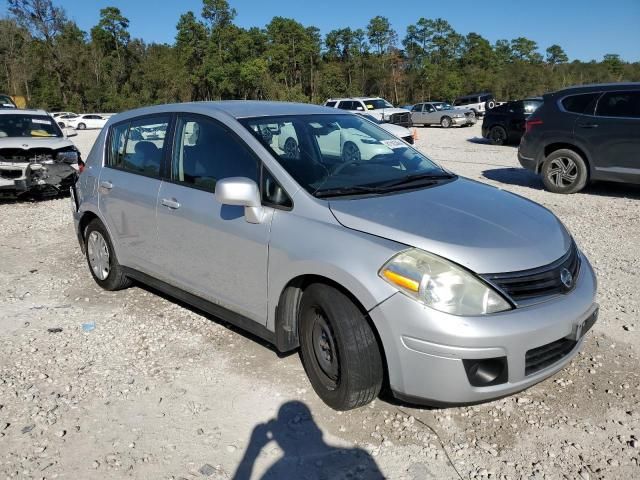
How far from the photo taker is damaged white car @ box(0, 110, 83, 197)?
933cm

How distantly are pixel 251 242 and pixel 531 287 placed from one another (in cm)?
163

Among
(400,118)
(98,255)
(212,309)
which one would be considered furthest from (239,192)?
(400,118)

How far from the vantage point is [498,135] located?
19188 millimetres

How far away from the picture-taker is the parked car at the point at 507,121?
18.6 metres

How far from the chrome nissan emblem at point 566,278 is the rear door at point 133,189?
2868mm

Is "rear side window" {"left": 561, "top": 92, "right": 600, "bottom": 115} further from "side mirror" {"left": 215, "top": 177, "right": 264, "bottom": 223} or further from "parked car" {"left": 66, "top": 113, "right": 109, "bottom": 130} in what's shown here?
"parked car" {"left": 66, "top": 113, "right": 109, "bottom": 130}

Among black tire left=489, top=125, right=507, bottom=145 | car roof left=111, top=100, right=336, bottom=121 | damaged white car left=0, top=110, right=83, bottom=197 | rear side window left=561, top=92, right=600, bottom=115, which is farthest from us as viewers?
black tire left=489, top=125, right=507, bottom=145

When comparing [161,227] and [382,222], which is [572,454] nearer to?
[382,222]

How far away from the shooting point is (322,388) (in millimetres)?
3225

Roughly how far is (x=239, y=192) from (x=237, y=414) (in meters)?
1.29

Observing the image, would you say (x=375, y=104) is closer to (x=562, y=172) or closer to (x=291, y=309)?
(x=562, y=172)

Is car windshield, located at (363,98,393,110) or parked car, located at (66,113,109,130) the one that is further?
parked car, located at (66,113,109,130)

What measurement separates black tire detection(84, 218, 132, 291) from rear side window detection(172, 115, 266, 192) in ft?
4.28

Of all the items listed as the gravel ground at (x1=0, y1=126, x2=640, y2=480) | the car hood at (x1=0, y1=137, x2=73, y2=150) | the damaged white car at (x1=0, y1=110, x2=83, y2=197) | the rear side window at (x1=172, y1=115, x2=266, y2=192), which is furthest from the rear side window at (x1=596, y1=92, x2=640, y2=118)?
the car hood at (x1=0, y1=137, x2=73, y2=150)
